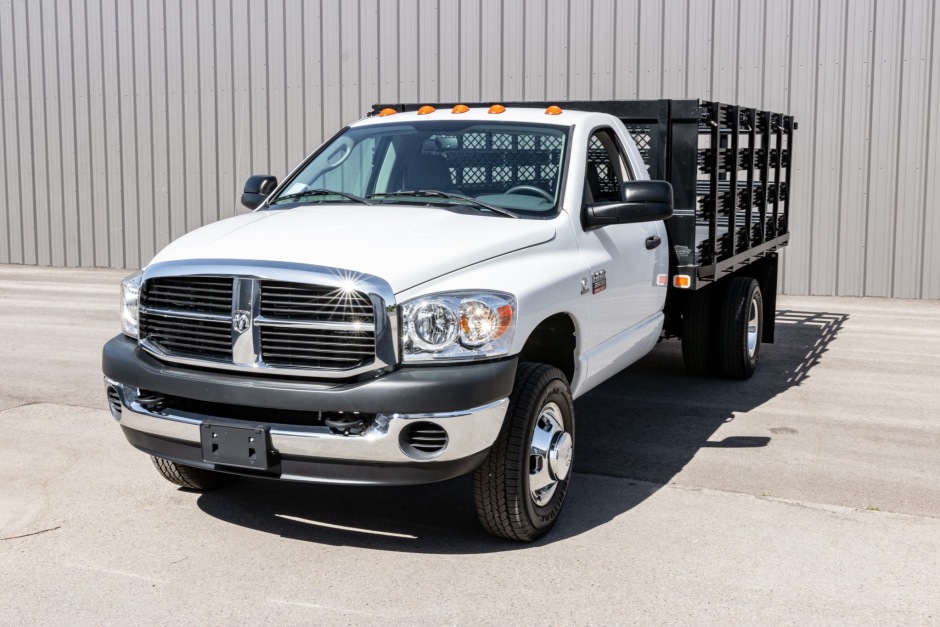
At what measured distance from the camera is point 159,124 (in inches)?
690

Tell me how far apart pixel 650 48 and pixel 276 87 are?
19.1 ft

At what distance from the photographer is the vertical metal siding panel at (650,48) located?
1409 centimetres

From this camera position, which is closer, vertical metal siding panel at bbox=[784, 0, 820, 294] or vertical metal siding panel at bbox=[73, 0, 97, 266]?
vertical metal siding panel at bbox=[784, 0, 820, 294]

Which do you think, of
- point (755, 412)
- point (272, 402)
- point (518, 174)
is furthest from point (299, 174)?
point (755, 412)

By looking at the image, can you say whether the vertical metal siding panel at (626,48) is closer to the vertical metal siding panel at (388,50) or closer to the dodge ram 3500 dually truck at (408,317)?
the vertical metal siding panel at (388,50)

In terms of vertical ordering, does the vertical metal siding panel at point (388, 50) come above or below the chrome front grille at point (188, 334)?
above

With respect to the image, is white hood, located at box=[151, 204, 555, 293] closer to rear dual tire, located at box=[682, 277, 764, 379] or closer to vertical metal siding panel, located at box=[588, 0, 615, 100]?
rear dual tire, located at box=[682, 277, 764, 379]

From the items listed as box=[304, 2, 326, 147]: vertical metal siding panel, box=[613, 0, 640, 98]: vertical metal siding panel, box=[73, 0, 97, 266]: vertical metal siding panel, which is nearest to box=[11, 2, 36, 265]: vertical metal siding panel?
box=[73, 0, 97, 266]: vertical metal siding panel

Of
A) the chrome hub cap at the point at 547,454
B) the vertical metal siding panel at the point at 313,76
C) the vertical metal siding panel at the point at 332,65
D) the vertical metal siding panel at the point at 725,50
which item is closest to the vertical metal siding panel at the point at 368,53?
the vertical metal siding panel at the point at 332,65

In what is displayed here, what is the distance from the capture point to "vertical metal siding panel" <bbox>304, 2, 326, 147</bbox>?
16188mm

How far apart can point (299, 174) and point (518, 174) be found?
4.22 feet

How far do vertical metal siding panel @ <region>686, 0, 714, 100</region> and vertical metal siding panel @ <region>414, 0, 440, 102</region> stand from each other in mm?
3609

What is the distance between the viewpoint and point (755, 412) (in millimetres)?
7383

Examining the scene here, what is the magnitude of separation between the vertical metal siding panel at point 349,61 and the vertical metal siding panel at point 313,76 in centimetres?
37
